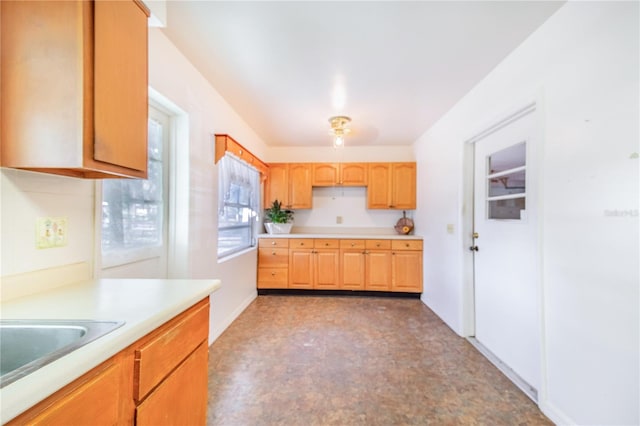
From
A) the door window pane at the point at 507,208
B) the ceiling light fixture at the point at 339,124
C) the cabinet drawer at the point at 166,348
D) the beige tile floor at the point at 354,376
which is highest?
the ceiling light fixture at the point at 339,124

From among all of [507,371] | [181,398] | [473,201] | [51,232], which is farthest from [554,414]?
[51,232]

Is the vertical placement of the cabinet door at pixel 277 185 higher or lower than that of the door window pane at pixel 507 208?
higher

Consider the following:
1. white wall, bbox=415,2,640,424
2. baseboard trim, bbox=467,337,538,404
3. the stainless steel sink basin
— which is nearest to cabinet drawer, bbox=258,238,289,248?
baseboard trim, bbox=467,337,538,404

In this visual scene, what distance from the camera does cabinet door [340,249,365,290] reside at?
12.6ft

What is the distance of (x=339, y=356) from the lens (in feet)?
7.33

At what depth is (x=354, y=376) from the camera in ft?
6.43

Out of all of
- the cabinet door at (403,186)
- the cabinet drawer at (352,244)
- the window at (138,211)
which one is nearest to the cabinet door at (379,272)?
the cabinet drawer at (352,244)

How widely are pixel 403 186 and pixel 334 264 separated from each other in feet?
5.26

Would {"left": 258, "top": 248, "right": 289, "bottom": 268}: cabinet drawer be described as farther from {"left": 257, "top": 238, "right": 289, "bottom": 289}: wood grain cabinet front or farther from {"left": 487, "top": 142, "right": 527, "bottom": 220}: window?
{"left": 487, "top": 142, "right": 527, "bottom": 220}: window

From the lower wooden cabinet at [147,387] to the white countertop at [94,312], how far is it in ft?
0.14

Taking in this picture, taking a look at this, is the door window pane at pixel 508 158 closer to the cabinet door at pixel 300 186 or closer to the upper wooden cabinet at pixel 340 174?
the upper wooden cabinet at pixel 340 174

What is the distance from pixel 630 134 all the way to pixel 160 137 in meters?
2.66

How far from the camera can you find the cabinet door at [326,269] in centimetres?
387

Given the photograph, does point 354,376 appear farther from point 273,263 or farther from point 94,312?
point 273,263
